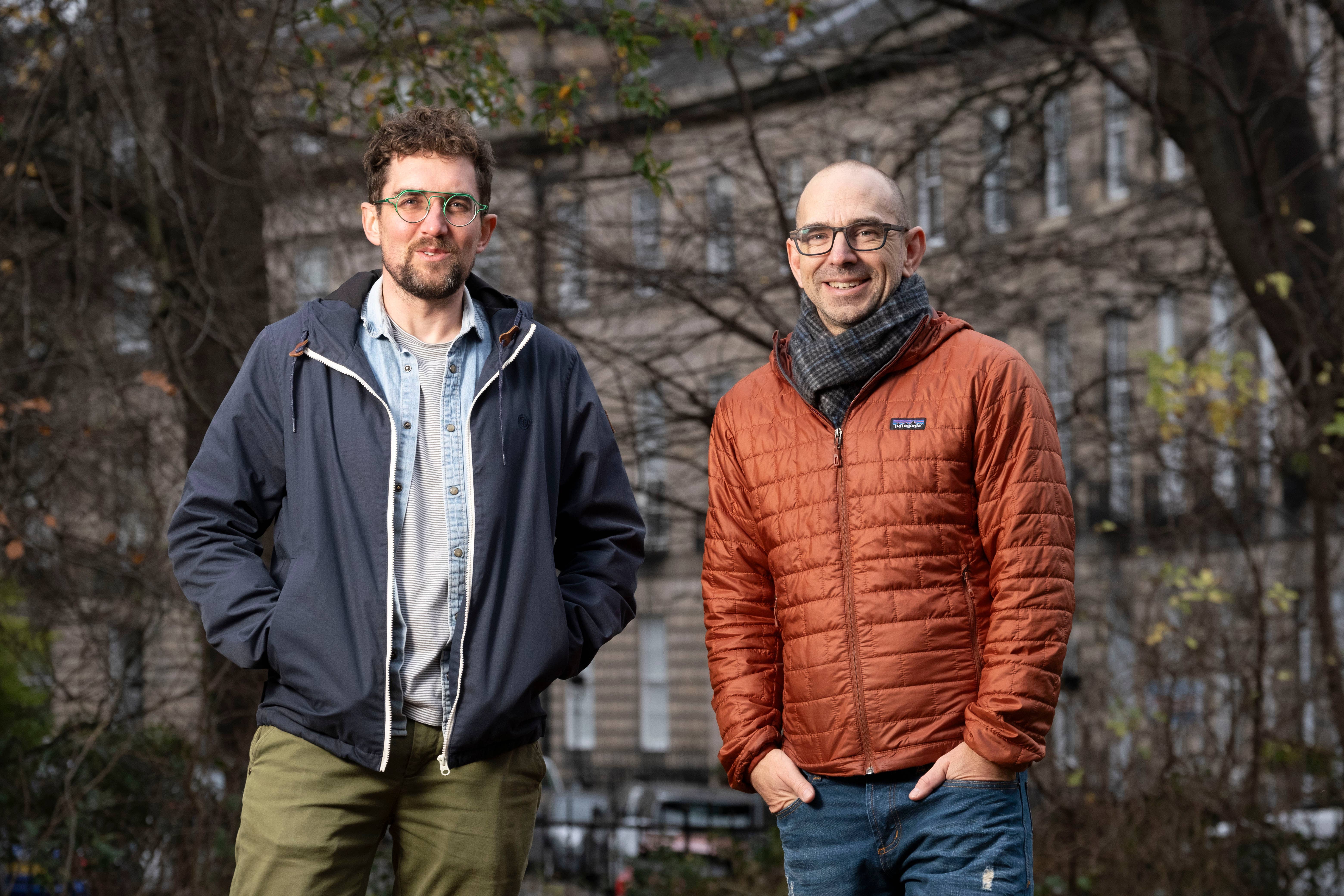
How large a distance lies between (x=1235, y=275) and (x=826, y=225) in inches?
243

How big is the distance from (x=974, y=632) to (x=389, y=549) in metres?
1.33

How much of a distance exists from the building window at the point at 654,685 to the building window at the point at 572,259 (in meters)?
24.9

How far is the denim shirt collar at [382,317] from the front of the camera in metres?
3.40

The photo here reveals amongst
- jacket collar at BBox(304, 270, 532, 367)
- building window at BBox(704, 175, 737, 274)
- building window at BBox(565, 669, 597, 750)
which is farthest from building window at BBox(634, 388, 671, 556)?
building window at BBox(565, 669, 597, 750)

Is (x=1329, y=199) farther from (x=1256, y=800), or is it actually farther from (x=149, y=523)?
(x=149, y=523)

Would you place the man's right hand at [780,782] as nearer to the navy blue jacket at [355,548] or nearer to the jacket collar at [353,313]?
the navy blue jacket at [355,548]

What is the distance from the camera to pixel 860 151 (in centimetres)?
1024

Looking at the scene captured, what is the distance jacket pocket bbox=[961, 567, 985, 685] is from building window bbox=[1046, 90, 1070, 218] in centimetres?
735

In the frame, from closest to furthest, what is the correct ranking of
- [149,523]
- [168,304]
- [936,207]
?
[168,304], [149,523], [936,207]

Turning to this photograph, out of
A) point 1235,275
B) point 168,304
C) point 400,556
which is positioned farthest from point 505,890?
point 1235,275

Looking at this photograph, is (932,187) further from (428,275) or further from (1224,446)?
(428,275)

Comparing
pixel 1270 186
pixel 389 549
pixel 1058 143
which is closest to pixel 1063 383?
pixel 1058 143

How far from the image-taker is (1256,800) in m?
8.23

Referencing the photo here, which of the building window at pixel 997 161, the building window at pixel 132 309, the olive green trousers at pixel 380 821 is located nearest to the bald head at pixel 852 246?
the olive green trousers at pixel 380 821
